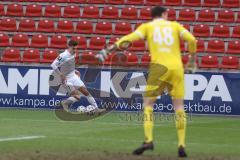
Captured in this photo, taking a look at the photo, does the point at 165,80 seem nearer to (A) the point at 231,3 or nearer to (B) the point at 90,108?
(B) the point at 90,108

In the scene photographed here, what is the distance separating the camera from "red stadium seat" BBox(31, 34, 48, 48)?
27.1 m

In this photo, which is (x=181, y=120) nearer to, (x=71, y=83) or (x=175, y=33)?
(x=175, y=33)

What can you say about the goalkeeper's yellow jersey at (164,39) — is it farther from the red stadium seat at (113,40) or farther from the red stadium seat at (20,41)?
the red stadium seat at (20,41)

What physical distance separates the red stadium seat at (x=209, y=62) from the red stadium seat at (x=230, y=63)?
238 millimetres

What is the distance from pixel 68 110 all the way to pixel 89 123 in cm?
356

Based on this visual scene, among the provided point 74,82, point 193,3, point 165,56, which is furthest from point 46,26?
point 165,56

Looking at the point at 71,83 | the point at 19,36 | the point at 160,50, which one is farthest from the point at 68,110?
the point at 160,50

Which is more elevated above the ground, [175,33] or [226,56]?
[175,33]

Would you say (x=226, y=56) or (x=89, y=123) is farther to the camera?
(x=226, y=56)

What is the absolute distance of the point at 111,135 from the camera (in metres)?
16.3

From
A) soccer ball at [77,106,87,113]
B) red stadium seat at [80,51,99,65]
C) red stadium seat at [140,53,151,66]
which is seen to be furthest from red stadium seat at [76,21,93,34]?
soccer ball at [77,106,87,113]

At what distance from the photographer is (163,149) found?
13680mm

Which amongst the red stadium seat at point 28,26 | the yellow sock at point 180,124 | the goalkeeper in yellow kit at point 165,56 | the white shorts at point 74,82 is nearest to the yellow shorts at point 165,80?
the goalkeeper in yellow kit at point 165,56

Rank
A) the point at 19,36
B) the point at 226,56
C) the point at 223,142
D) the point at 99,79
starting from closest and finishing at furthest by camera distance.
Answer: the point at 223,142 → the point at 99,79 → the point at 226,56 → the point at 19,36
